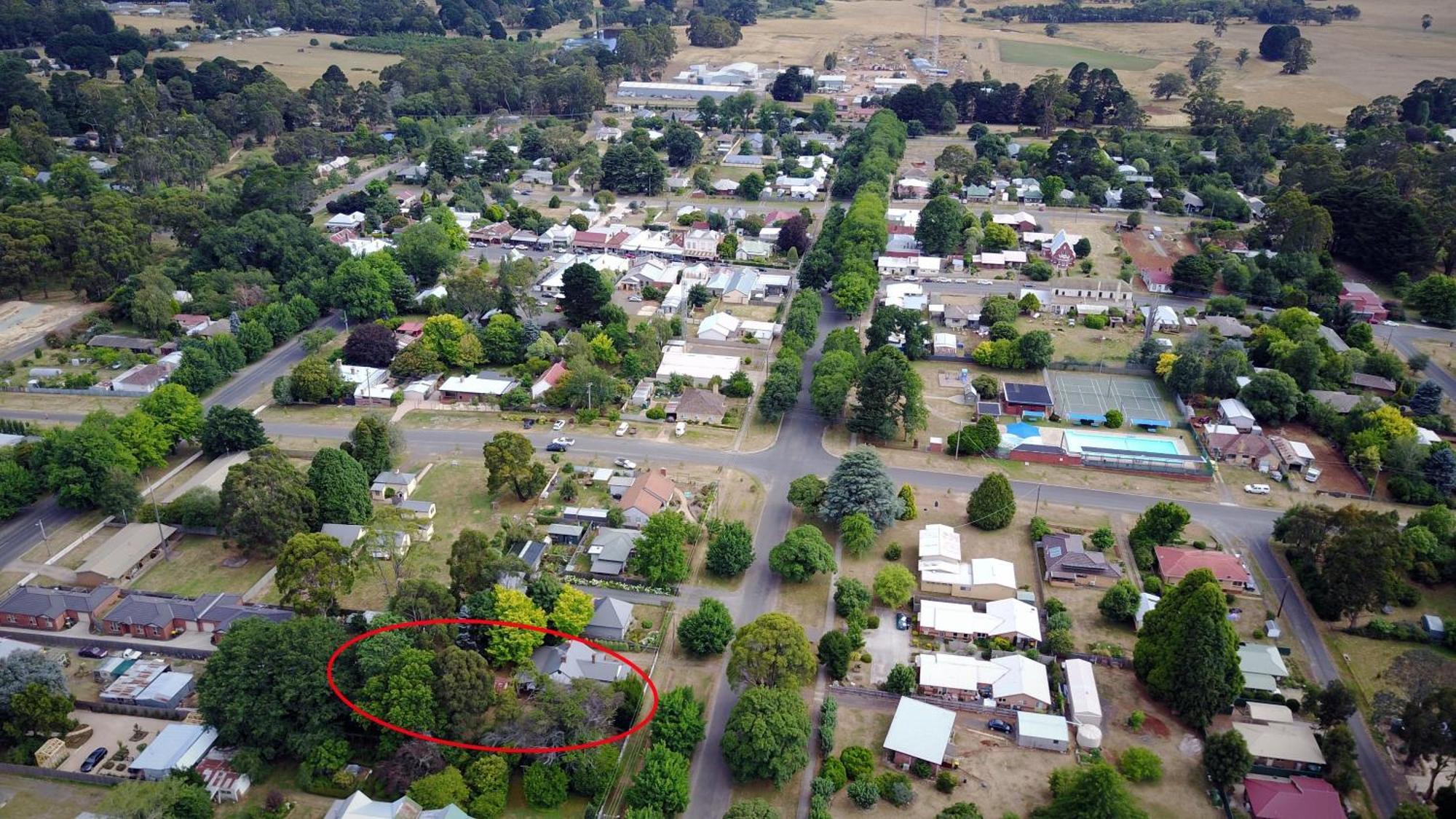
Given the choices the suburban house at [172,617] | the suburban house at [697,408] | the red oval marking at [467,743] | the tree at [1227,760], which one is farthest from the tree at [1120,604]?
the suburban house at [172,617]

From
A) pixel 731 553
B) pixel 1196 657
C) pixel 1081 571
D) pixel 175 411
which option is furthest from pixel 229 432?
pixel 1196 657

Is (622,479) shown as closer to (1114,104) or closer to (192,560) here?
(192,560)

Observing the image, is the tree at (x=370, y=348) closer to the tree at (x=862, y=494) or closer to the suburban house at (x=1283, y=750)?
the tree at (x=862, y=494)

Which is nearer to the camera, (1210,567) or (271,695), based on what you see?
(271,695)

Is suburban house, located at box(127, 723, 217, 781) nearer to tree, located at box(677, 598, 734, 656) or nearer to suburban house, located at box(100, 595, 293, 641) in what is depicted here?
suburban house, located at box(100, 595, 293, 641)

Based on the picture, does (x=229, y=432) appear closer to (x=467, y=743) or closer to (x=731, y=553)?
(x=467, y=743)
